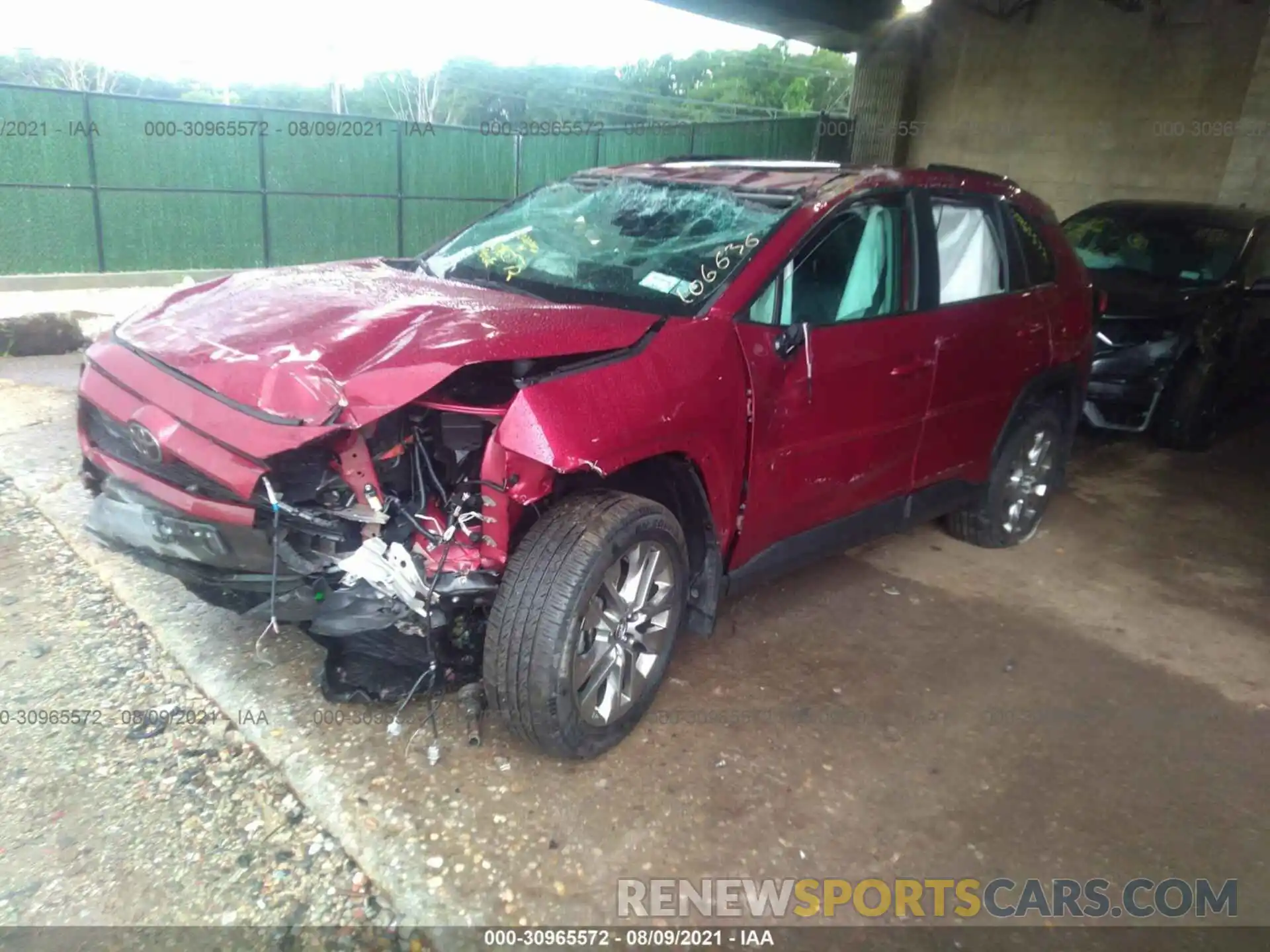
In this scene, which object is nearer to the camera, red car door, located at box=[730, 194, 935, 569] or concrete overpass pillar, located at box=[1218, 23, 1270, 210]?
red car door, located at box=[730, 194, 935, 569]

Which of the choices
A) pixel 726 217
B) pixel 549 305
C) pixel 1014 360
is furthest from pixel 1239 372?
pixel 549 305

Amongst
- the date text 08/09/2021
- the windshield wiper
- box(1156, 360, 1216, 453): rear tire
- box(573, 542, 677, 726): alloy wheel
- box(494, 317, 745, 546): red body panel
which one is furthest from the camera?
box(1156, 360, 1216, 453): rear tire

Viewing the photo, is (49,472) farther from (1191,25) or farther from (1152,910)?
(1191,25)

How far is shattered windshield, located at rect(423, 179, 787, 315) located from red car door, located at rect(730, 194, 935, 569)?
241 mm

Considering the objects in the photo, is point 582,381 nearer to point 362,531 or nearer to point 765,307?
point 362,531

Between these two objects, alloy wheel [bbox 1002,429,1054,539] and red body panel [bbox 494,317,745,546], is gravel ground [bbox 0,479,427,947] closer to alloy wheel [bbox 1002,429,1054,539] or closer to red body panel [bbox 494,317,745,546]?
red body panel [bbox 494,317,745,546]

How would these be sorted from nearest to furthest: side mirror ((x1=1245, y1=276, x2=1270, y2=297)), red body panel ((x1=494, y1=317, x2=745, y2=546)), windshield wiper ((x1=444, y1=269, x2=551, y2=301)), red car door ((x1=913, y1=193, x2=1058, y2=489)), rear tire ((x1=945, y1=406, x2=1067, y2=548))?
red body panel ((x1=494, y1=317, x2=745, y2=546)) < windshield wiper ((x1=444, y1=269, x2=551, y2=301)) < red car door ((x1=913, y1=193, x2=1058, y2=489)) < rear tire ((x1=945, y1=406, x2=1067, y2=548)) < side mirror ((x1=1245, y1=276, x2=1270, y2=297))

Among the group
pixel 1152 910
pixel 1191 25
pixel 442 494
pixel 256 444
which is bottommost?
pixel 1152 910

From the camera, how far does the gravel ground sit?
218cm

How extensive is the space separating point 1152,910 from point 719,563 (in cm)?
155

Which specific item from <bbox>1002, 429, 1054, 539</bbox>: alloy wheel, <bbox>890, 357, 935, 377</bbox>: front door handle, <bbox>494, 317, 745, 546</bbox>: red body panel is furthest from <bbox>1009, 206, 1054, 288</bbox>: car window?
<bbox>494, 317, 745, 546</bbox>: red body panel

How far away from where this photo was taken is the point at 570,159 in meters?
Answer: 13.0

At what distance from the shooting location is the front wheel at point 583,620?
248 centimetres

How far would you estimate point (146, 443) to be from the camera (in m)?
2.53
